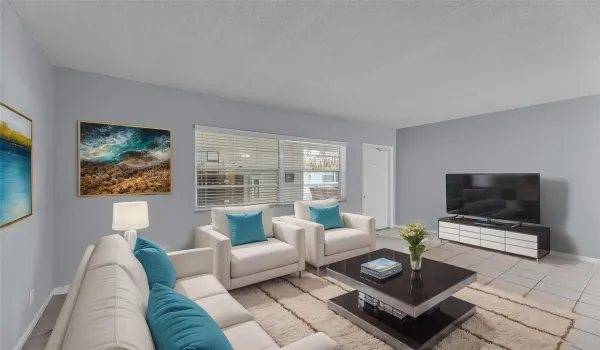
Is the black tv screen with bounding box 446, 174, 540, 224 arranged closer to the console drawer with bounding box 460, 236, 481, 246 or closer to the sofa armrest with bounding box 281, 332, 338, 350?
the console drawer with bounding box 460, 236, 481, 246

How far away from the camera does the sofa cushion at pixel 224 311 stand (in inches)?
66.7

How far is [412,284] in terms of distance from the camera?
2314 millimetres

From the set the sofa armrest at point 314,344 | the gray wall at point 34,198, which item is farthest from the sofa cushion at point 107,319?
the gray wall at point 34,198

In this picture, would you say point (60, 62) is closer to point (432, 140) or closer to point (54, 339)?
point (54, 339)

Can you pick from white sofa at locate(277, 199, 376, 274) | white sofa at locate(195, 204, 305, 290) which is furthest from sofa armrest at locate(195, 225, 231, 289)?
white sofa at locate(277, 199, 376, 274)

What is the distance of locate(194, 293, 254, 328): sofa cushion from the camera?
170 centimetres

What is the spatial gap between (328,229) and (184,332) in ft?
10.7

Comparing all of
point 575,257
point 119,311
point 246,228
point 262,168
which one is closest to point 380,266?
point 246,228

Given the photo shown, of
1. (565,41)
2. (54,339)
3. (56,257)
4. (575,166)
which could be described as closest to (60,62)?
(56,257)

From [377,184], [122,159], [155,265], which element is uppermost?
[122,159]

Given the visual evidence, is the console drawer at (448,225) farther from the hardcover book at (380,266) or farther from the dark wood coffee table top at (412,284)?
the hardcover book at (380,266)

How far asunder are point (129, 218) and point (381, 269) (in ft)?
7.97

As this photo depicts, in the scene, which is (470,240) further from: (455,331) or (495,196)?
(455,331)

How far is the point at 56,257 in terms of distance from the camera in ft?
9.64
